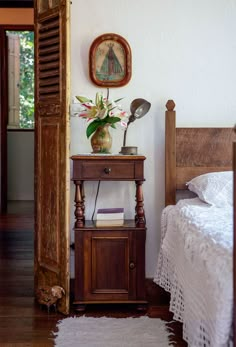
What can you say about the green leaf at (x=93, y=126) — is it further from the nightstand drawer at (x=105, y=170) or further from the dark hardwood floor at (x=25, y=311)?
the dark hardwood floor at (x=25, y=311)

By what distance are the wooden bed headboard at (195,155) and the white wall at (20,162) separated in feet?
15.2

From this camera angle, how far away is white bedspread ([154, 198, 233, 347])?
1.63 meters

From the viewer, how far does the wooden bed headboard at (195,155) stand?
324 centimetres

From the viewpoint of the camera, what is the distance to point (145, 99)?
3.31 meters

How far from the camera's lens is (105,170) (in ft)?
9.68

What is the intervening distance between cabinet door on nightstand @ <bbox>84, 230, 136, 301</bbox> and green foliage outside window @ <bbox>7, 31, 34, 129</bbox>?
500cm

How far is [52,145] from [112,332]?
1.12 meters

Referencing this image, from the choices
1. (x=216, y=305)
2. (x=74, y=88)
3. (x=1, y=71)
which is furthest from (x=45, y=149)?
(x=1, y=71)

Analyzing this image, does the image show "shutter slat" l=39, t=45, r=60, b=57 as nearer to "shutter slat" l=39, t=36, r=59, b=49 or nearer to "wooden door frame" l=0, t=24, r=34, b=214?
"shutter slat" l=39, t=36, r=59, b=49

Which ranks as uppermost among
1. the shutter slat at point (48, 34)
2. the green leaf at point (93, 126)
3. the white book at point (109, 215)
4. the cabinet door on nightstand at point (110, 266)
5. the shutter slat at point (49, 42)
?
the shutter slat at point (48, 34)

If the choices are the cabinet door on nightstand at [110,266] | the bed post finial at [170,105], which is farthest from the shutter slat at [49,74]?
the cabinet door on nightstand at [110,266]

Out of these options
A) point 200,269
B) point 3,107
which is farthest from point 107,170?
point 3,107

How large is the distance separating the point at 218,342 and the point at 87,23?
2.30 metres

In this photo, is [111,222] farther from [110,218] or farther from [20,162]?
[20,162]
